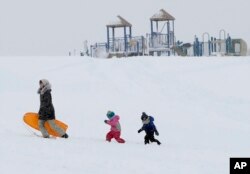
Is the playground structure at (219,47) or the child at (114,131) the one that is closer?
the child at (114,131)

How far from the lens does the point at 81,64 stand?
30391mm

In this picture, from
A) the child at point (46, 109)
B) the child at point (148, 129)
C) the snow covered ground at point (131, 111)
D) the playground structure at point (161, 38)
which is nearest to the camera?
the snow covered ground at point (131, 111)

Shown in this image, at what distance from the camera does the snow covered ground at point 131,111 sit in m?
9.30

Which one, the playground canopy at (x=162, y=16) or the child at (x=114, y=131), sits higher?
the playground canopy at (x=162, y=16)

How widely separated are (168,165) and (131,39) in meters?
28.8

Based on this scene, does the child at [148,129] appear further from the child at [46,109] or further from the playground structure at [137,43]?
the playground structure at [137,43]

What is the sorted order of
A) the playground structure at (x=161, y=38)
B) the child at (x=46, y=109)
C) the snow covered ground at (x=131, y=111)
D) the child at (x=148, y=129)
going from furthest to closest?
the playground structure at (x=161, y=38)
the child at (x=148, y=129)
the child at (x=46, y=109)
the snow covered ground at (x=131, y=111)

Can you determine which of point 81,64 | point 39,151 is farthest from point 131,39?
point 39,151

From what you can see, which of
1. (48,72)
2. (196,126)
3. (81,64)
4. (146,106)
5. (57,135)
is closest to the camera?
(57,135)

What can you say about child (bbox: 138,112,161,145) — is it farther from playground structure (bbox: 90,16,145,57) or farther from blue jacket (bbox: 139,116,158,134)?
playground structure (bbox: 90,16,145,57)

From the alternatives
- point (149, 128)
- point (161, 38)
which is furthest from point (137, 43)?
point (149, 128)

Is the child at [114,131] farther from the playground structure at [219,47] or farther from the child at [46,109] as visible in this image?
the playground structure at [219,47]

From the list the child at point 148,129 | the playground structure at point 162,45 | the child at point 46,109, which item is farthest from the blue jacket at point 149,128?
the playground structure at point 162,45

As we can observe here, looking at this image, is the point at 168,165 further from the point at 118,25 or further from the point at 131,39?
the point at 118,25
